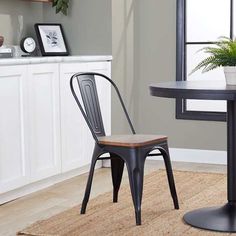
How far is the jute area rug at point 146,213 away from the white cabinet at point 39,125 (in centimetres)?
51

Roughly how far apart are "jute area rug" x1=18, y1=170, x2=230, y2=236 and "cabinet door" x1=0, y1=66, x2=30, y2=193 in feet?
1.62

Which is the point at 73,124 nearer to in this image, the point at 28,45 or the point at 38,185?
the point at 38,185

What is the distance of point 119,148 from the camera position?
136 inches

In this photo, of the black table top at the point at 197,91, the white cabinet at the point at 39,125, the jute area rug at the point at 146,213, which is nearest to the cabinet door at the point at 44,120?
the white cabinet at the point at 39,125

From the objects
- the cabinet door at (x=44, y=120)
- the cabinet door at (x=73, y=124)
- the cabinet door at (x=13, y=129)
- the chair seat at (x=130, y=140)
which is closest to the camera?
the chair seat at (x=130, y=140)

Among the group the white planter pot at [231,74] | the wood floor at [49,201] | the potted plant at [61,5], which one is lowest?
the wood floor at [49,201]

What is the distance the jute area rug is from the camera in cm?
330

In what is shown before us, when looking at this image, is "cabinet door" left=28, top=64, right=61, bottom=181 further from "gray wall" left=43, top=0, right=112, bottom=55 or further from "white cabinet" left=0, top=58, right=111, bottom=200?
"gray wall" left=43, top=0, right=112, bottom=55

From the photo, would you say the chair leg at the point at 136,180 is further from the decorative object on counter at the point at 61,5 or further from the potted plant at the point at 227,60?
the decorative object on counter at the point at 61,5

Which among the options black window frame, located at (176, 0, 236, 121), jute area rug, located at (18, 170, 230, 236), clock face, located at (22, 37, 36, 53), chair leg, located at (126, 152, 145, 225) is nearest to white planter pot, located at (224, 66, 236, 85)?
chair leg, located at (126, 152, 145, 225)

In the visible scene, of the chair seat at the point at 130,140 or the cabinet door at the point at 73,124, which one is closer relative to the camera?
the chair seat at the point at 130,140

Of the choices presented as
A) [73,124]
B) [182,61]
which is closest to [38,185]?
[73,124]

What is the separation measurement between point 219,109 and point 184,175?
79 cm

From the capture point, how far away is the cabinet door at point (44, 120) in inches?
164
